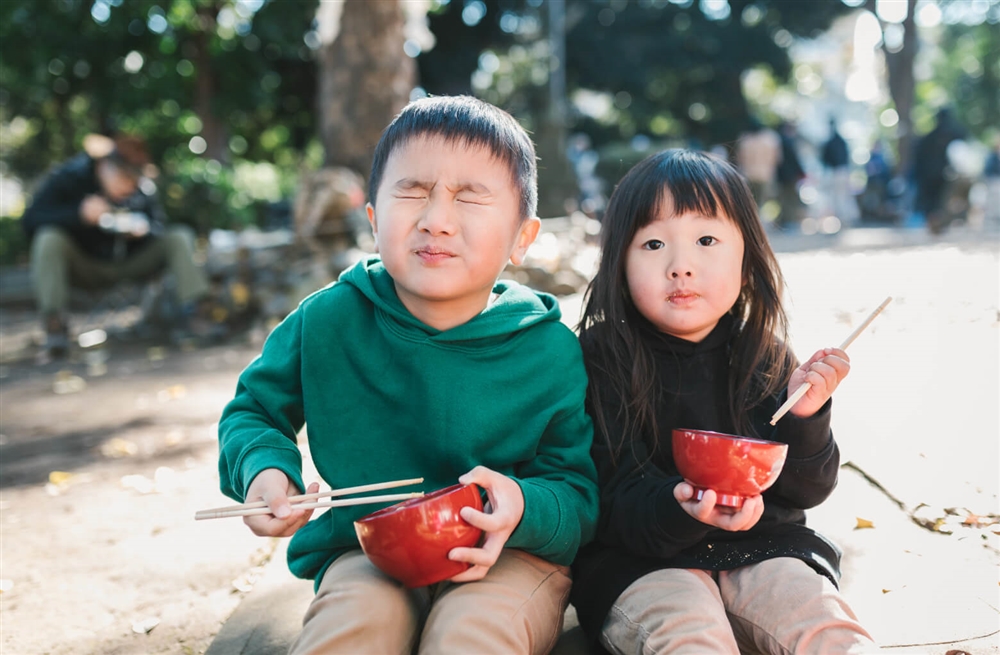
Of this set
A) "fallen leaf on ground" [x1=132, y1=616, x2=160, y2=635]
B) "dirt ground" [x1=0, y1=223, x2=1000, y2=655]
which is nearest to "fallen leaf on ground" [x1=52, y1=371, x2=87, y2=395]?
"dirt ground" [x1=0, y1=223, x2=1000, y2=655]

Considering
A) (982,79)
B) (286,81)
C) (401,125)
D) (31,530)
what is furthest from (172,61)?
(982,79)

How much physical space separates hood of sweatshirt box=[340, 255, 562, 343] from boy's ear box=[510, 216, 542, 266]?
8 cm

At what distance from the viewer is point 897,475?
2.72 m

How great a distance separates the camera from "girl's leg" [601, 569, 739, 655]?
156 cm

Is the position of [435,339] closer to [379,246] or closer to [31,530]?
[379,246]

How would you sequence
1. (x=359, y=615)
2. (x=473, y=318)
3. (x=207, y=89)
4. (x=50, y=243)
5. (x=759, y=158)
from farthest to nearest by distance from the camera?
(x=207, y=89), (x=759, y=158), (x=50, y=243), (x=473, y=318), (x=359, y=615)

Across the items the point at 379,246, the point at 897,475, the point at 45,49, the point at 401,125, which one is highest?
the point at 45,49

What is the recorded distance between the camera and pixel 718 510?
5.32 ft

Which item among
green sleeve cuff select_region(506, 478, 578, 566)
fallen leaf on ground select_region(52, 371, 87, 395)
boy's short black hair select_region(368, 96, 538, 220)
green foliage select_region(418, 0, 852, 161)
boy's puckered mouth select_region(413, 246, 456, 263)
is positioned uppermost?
green foliage select_region(418, 0, 852, 161)

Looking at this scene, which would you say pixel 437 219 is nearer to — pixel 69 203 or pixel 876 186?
pixel 69 203

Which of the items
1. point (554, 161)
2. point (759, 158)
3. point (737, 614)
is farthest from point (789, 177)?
point (737, 614)

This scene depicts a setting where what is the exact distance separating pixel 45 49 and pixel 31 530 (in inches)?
550

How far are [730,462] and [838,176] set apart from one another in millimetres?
14983

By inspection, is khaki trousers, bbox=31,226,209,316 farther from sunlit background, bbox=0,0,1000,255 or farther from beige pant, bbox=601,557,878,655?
beige pant, bbox=601,557,878,655
